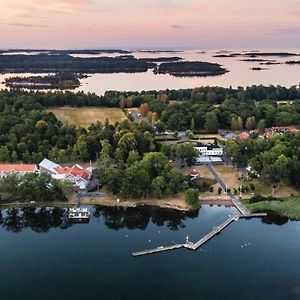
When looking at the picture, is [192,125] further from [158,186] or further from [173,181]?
[158,186]

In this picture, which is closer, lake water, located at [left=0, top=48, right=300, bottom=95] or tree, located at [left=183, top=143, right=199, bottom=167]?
tree, located at [left=183, top=143, right=199, bottom=167]

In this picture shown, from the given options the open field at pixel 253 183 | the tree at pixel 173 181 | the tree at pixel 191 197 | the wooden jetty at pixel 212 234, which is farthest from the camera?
the open field at pixel 253 183

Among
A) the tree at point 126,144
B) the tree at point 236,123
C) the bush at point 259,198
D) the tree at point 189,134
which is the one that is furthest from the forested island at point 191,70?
the bush at point 259,198

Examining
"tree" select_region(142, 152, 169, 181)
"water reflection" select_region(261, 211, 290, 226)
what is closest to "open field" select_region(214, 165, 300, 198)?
"water reflection" select_region(261, 211, 290, 226)

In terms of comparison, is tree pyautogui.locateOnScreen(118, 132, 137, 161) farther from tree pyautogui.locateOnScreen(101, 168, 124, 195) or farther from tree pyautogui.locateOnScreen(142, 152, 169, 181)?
tree pyautogui.locateOnScreen(101, 168, 124, 195)

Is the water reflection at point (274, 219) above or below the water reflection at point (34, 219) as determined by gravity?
above

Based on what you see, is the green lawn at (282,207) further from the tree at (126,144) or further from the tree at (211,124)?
the tree at (211,124)

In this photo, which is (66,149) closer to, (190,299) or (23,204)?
(23,204)
